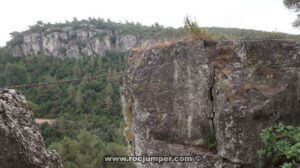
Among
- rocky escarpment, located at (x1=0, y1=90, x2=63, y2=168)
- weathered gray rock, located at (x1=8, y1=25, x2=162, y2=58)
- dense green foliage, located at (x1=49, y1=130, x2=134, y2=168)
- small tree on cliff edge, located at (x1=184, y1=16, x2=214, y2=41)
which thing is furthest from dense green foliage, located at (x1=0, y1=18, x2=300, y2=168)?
rocky escarpment, located at (x1=0, y1=90, x2=63, y2=168)

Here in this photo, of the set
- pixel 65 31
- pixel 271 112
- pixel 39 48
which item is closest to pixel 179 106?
pixel 271 112

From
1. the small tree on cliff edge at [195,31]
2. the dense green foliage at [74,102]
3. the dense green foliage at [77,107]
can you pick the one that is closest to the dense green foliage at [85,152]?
the dense green foliage at [77,107]

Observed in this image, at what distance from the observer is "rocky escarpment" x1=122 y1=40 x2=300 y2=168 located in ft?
11.4

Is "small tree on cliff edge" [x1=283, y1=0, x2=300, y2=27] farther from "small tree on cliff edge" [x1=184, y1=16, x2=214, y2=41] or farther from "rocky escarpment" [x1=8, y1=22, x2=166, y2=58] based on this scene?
"rocky escarpment" [x1=8, y1=22, x2=166, y2=58]

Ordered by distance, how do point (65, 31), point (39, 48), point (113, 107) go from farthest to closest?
point (65, 31), point (39, 48), point (113, 107)

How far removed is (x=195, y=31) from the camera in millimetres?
4531

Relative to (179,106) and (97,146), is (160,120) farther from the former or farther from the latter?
(97,146)

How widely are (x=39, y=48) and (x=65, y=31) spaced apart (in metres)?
17.4

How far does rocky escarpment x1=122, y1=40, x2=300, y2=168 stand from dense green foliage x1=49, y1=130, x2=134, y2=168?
18.8 metres

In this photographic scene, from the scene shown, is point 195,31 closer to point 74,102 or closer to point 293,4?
point 293,4

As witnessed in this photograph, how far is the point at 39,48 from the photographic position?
96438 millimetres

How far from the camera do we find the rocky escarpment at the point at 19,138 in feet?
5.42

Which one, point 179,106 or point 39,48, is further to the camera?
point 39,48

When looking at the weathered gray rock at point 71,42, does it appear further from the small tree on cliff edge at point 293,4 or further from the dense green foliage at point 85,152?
the small tree on cliff edge at point 293,4
